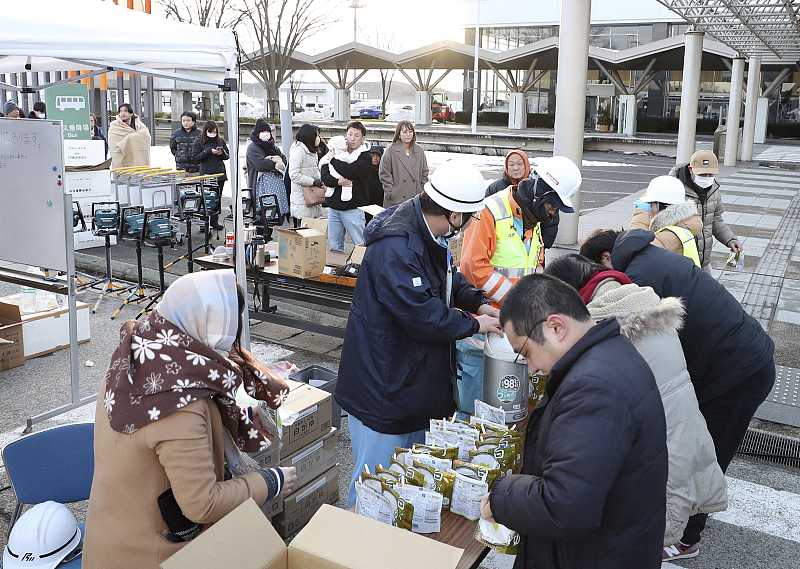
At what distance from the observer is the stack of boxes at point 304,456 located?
143 inches

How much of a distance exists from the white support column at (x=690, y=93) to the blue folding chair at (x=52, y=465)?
18.7 m

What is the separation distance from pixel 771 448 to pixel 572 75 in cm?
690

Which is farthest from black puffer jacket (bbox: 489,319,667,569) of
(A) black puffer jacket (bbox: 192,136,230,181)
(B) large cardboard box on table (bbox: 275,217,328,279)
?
(A) black puffer jacket (bbox: 192,136,230,181)

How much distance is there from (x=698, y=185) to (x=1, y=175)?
5890 millimetres

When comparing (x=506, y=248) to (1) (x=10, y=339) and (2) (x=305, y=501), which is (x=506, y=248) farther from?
(1) (x=10, y=339)

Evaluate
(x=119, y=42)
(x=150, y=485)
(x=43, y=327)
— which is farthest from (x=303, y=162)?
(x=150, y=485)

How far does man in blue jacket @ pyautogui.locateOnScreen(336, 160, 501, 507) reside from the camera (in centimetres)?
304

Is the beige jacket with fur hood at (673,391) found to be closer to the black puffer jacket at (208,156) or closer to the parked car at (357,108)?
the black puffer jacket at (208,156)

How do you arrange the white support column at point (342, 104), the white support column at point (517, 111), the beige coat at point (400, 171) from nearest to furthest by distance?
the beige coat at point (400, 171) → the white support column at point (517, 111) → the white support column at point (342, 104)

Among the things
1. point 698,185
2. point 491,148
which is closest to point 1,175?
point 698,185

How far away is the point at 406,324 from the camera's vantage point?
306 centimetres

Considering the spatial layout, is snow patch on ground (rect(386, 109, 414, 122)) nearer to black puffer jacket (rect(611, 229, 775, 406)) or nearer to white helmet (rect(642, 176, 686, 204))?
white helmet (rect(642, 176, 686, 204))

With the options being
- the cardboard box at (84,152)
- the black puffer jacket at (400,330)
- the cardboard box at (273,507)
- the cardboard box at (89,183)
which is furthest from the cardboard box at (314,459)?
the cardboard box at (84,152)

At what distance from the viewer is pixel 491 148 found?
29.4 m
